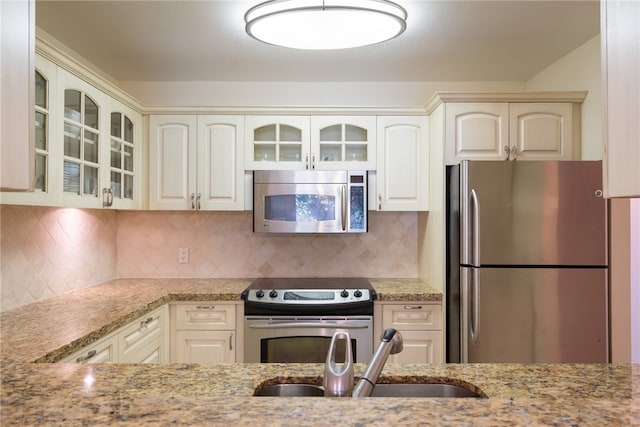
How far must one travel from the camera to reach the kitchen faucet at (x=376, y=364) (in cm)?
115

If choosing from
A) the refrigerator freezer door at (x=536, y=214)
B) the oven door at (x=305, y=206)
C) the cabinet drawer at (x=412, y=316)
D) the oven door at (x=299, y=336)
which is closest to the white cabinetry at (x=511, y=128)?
the refrigerator freezer door at (x=536, y=214)

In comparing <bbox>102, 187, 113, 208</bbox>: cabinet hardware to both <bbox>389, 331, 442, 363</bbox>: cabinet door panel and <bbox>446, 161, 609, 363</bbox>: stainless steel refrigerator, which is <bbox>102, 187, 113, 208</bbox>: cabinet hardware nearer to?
<bbox>389, 331, 442, 363</bbox>: cabinet door panel

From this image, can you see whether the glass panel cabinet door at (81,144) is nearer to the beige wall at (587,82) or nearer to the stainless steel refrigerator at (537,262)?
the stainless steel refrigerator at (537,262)

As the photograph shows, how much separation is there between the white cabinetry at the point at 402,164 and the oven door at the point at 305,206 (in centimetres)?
31

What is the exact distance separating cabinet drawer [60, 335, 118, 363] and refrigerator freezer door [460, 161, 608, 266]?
1.99m

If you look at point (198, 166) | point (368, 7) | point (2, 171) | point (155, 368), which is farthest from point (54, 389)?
point (198, 166)

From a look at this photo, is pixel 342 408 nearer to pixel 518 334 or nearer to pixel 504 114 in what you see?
pixel 518 334

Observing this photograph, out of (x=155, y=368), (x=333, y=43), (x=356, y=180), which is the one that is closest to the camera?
(x=155, y=368)

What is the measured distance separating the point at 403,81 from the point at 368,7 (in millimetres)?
1663

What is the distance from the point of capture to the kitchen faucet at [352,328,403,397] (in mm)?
1152

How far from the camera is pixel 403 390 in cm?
134

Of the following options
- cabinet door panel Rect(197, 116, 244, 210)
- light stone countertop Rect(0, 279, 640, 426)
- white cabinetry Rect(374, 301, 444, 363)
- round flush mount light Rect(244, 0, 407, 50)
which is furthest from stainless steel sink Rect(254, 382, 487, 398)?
cabinet door panel Rect(197, 116, 244, 210)

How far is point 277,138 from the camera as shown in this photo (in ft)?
11.1

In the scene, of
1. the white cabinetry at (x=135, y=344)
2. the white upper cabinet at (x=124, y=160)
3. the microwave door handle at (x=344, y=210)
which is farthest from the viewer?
the microwave door handle at (x=344, y=210)
